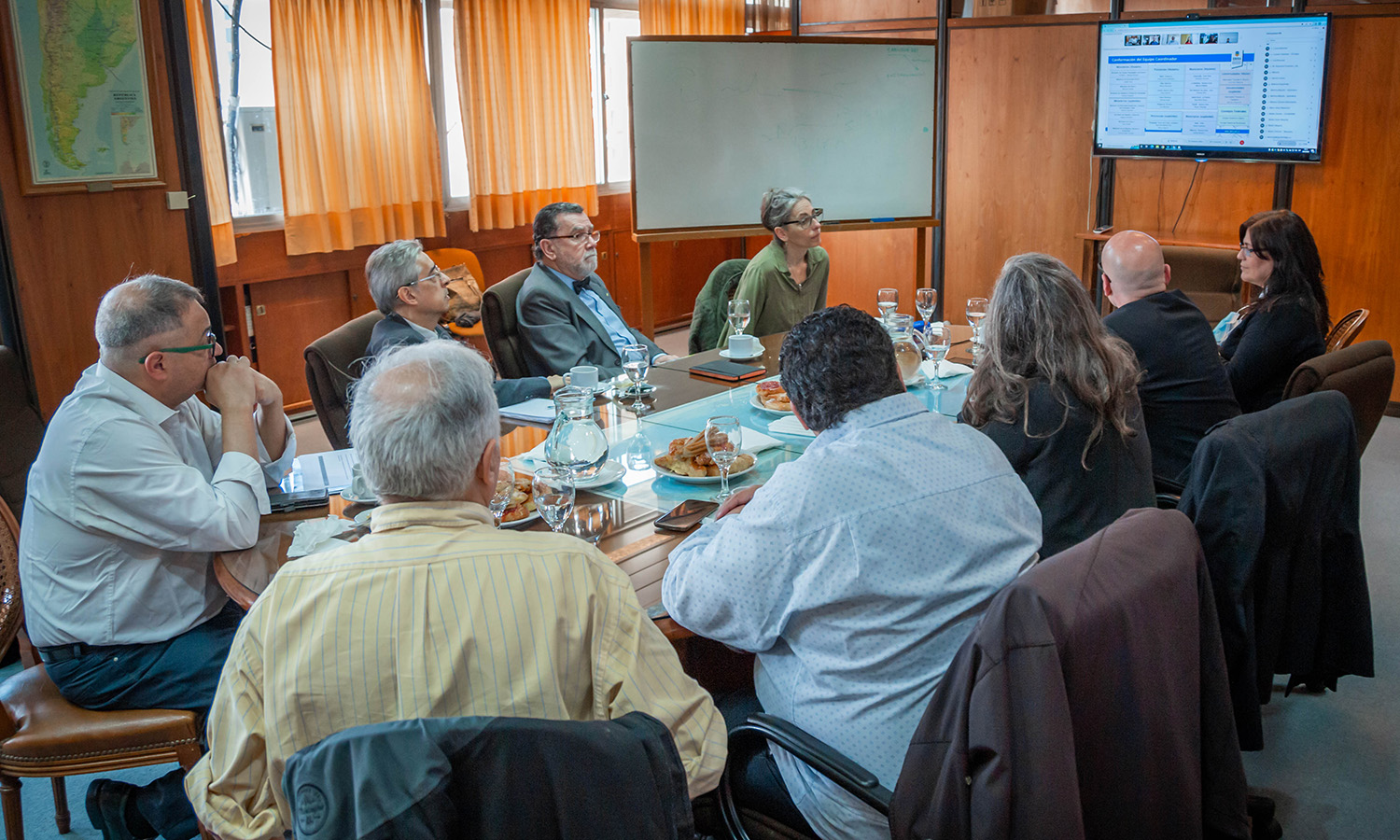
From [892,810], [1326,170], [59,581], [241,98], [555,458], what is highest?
[241,98]

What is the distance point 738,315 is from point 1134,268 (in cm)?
120

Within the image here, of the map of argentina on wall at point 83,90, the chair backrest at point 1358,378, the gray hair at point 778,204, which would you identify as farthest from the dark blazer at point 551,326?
the chair backrest at point 1358,378

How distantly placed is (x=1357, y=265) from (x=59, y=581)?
217 inches

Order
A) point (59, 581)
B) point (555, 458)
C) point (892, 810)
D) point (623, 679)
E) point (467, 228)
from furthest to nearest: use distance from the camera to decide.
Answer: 1. point (467, 228)
2. point (555, 458)
3. point (59, 581)
4. point (892, 810)
5. point (623, 679)

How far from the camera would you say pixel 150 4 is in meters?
3.99

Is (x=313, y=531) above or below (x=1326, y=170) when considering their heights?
below

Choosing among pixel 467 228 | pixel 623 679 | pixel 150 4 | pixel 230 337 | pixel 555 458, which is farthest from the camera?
pixel 467 228

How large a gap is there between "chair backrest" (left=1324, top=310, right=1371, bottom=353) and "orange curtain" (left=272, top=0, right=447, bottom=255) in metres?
4.20

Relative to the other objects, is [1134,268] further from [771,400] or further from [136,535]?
[136,535]

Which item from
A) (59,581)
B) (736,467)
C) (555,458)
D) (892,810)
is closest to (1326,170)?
(736,467)

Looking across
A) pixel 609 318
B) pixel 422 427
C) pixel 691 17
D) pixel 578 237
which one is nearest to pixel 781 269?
pixel 609 318

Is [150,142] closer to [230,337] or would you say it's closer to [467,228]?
[230,337]

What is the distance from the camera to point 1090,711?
4.58 ft

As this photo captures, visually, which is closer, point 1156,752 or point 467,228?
point 1156,752
